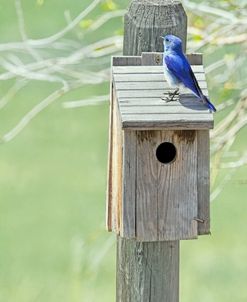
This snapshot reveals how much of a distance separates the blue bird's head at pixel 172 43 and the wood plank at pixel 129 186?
11.5 inches

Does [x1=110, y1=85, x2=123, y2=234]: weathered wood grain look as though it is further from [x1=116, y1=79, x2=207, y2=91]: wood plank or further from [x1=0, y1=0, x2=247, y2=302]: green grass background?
[x1=0, y1=0, x2=247, y2=302]: green grass background

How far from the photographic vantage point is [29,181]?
10.0 meters

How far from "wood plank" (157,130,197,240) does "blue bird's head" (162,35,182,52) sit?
0.90ft

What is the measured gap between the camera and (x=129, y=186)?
3.96 meters

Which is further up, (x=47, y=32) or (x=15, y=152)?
(x=47, y=32)

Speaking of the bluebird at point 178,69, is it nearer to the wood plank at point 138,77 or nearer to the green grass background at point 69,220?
the wood plank at point 138,77

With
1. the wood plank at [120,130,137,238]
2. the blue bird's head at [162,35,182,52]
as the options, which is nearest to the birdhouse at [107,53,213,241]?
the wood plank at [120,130,137,238]

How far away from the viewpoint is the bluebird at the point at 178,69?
3889 mm

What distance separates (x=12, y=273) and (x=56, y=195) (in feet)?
5.68

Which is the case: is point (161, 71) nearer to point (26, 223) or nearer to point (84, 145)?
point (26, 223)

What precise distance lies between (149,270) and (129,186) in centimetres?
31

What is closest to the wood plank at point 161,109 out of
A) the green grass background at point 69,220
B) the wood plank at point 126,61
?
the wood plank at point 126,61

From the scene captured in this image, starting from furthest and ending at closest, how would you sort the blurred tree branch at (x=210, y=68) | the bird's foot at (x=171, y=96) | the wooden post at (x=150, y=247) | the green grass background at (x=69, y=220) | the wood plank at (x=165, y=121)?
the green grass background at (x=69, y=220), the blurred tree branch at (x=210, y=68), the wooden post at (x=150, y=247), the bird's foot at (x=171, y=96), the wood plank at (x=165, y=121)

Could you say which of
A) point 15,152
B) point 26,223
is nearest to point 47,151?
point 15,152
